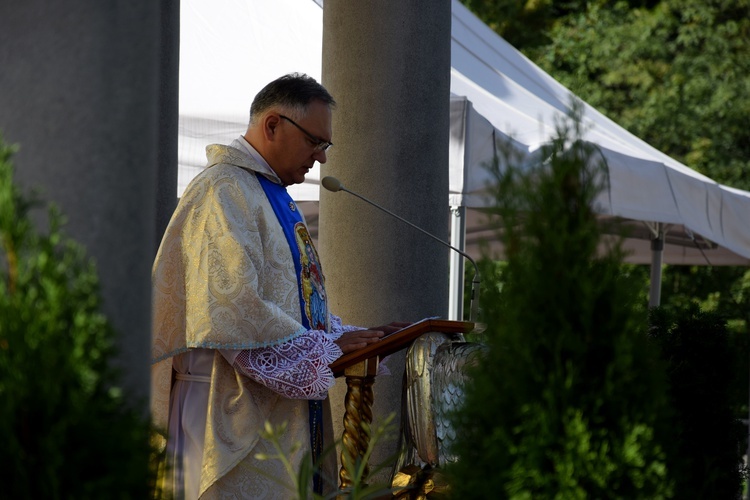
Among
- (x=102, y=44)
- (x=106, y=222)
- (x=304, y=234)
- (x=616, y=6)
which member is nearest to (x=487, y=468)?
(x=106, y=222)

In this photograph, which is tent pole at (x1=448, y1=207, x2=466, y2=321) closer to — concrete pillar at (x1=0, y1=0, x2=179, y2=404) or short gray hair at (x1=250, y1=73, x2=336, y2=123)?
short gray hair at (x1=250, y1=73, x2=336, y2=123)

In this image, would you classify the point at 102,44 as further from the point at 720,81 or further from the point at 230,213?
the point at 720,81

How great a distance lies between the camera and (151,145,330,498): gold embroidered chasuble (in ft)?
11.5

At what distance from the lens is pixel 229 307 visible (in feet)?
11.4

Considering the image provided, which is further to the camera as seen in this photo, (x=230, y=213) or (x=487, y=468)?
(x=230, y=213)

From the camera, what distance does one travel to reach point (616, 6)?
20.0 metres

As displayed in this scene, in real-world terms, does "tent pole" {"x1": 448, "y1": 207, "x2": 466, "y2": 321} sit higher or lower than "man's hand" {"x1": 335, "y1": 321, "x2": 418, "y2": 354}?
higher

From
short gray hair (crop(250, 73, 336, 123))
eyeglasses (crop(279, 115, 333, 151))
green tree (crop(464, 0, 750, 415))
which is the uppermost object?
green tree (crop(464, 0, 750, 415))

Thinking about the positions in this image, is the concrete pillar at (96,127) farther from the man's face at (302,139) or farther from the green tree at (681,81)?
the green tree at (681,81)

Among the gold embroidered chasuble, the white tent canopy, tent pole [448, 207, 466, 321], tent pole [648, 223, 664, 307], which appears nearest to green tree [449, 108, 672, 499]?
the gold embroidered chasuble

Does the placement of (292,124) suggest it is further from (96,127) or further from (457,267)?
(457,267)

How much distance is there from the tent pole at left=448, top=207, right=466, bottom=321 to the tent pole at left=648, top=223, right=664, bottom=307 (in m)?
2.89

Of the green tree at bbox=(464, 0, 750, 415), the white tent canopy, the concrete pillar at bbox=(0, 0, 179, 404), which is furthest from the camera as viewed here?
the green tree at bbox=(464, 0, 750, 415)

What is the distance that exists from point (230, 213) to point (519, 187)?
5.69 feet
